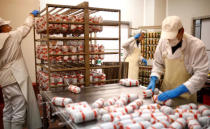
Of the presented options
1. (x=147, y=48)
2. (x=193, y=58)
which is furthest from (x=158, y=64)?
(x=147, y=48)

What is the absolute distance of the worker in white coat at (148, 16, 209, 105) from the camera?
2047 mm

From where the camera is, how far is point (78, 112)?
1542mm

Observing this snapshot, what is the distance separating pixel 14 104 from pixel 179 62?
8.48 ft

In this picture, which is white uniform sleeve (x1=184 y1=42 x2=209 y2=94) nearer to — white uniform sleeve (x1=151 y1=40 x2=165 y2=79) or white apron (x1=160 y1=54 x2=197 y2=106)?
white apron (x1=160 y1=54 x2=197 y2=106)

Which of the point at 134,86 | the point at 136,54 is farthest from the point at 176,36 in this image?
the point at 136,54

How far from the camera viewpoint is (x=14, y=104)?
10.1ft

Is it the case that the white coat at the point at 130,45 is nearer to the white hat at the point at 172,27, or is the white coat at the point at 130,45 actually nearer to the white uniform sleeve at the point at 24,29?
the white uniform sleeve at the point at 24,29

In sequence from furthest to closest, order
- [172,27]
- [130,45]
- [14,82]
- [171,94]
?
[130,45] → [14,82] → [172,27] → [171,94]

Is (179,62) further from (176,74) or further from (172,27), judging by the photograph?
(172,27)

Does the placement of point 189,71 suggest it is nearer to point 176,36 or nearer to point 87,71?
point 176,36

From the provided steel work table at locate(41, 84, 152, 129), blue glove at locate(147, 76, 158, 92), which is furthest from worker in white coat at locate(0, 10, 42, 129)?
blue glove at locate(147, 76, 158, 92)

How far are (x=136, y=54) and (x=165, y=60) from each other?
78.0 inches

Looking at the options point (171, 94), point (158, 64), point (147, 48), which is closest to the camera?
point (171, 94)

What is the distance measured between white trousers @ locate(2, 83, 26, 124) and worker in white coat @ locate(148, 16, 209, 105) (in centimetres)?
208
